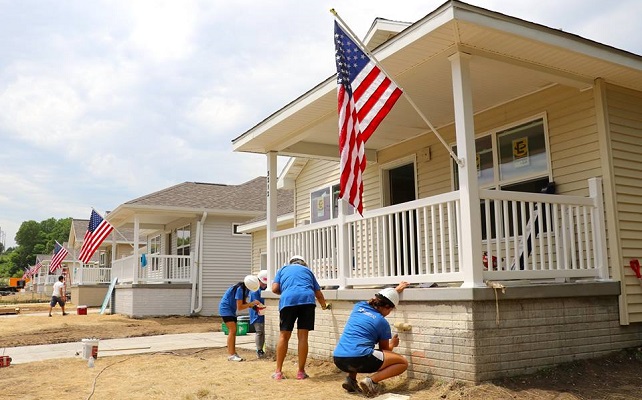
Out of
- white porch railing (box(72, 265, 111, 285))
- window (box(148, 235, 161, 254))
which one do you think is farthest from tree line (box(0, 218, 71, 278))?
window (box(148, 235, 161, 254))

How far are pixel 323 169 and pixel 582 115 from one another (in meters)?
7.54

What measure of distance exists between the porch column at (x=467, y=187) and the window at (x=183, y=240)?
1962 centimetres

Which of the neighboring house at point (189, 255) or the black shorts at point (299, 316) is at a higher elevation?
the neighboring house at point (189, 255)

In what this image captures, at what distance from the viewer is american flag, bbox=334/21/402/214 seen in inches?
274

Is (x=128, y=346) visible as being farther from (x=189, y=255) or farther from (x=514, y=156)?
(x=189, y=255)

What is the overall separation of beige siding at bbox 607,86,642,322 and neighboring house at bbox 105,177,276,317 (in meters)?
16.8

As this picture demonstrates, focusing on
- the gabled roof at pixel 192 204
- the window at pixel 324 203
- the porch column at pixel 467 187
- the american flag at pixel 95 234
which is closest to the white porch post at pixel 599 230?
the porch column at pixel 467 187

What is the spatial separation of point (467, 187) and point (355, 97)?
5.53 ft

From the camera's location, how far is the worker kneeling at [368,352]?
6.51m

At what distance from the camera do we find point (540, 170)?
8805mm

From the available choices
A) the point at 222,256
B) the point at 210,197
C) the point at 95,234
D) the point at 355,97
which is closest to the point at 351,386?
the point at 355,97

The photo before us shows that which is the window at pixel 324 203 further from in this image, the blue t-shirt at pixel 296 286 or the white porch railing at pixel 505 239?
the blue t-shirt at pixel 296 286

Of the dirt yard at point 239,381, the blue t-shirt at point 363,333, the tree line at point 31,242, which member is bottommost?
the dirt yard at point 239,381

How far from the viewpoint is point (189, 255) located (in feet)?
78.1
